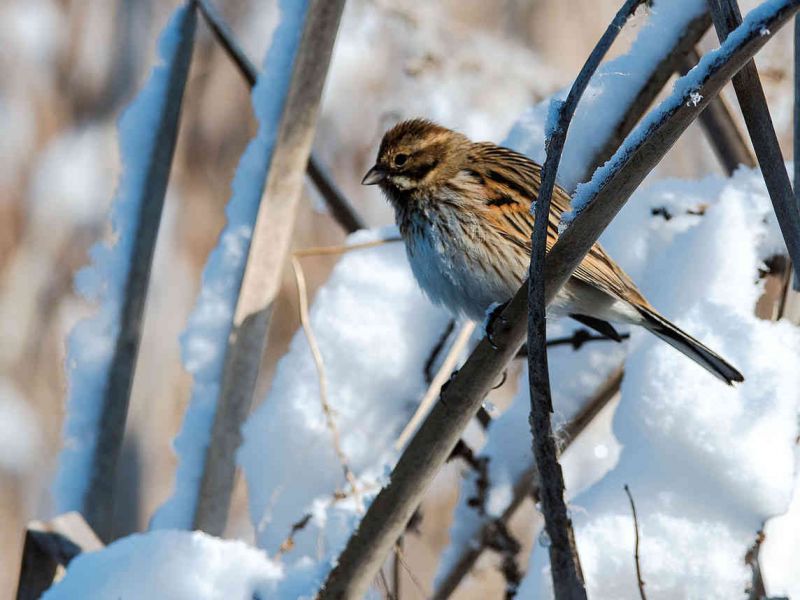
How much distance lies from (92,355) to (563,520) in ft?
4.93

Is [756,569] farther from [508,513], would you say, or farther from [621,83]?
[621,83]

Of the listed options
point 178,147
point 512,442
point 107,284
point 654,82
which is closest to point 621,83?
point 654,82

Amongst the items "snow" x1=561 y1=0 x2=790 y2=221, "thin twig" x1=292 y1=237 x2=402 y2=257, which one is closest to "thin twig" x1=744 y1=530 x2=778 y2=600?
"snow" x1=561 y1=0 x2=790 y2=221

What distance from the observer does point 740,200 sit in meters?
1.83

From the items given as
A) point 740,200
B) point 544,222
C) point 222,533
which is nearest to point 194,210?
point 222,533

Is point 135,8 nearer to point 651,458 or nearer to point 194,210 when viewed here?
point 194,210

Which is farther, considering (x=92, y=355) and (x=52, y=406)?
(x=52, y=406)

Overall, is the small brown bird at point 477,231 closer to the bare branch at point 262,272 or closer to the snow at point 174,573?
the bare branch at point 262,272

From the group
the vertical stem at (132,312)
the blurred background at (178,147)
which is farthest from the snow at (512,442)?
the blurred background at (178,147)

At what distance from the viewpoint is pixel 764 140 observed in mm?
948

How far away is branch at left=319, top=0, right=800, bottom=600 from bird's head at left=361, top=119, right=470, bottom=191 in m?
1.18

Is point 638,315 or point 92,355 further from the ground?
point 638,315

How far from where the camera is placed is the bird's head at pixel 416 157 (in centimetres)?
231

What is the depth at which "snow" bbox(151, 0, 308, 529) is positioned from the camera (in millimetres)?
1953
